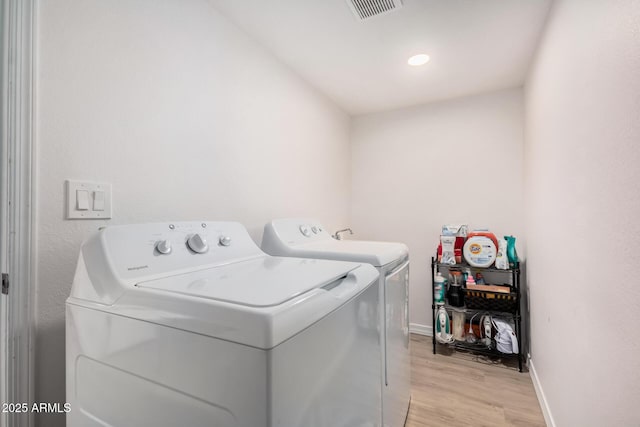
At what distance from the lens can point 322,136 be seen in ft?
8.30

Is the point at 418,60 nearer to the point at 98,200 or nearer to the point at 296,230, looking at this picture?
the point at 296,230

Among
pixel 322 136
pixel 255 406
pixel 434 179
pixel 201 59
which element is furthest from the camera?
pixel 434 179

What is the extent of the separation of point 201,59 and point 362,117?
6.41 feet

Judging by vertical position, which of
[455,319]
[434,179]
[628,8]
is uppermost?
[628,8]

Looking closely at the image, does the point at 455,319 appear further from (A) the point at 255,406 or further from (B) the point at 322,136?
(A) the point at 255,406

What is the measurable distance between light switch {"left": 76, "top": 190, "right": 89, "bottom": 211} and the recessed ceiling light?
1989 millimetres

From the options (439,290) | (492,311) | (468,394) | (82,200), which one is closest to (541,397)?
(468,394)

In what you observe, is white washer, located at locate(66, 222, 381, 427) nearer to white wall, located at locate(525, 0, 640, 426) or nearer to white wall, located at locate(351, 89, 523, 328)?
white wall, located at locate(525, 0, 640, 426)

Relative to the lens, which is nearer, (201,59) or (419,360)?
(201,59)

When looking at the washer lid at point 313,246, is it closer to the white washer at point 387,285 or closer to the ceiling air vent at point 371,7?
the white washer at point 387,285

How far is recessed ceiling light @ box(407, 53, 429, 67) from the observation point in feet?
6.33

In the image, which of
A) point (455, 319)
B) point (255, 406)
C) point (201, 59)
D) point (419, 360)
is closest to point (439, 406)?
point (419, 360)

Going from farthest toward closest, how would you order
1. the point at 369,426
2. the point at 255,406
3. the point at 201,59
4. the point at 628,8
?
the point at 201,59, the point at 369,426, the point at 628,8, the point at 255,406

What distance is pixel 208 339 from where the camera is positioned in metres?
0.58
